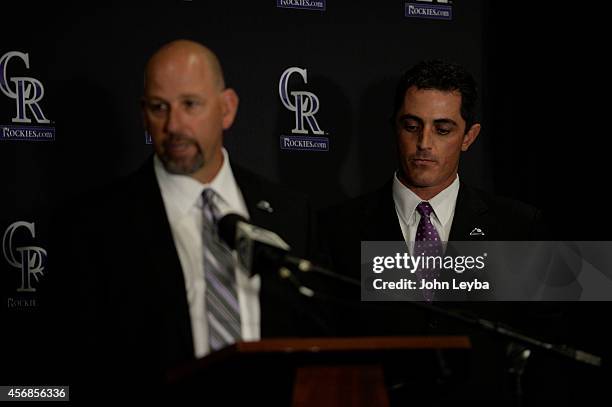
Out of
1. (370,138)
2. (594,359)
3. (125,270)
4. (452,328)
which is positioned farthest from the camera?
(370,138)

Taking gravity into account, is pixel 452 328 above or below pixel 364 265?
below

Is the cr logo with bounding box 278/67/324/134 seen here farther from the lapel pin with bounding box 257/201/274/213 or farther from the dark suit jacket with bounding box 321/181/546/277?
the lapel pin with bounding box 257/201/274/213

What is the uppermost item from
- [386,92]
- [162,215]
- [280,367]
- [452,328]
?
[386,92]

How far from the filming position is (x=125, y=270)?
259 centimetres

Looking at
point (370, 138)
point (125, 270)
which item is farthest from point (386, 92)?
point (125, 270)

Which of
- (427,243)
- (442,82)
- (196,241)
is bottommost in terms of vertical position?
(427,243)

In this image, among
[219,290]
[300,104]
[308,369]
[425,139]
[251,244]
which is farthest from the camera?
[300,104]

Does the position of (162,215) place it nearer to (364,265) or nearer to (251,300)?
(251,300)

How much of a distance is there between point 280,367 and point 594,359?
82 cm

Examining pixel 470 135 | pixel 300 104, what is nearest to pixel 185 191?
pixel 300 104

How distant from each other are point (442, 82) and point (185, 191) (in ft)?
4.22

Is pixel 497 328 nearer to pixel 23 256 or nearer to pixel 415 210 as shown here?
pixel 415 210

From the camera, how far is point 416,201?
139 inches

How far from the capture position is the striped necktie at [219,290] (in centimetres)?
251
